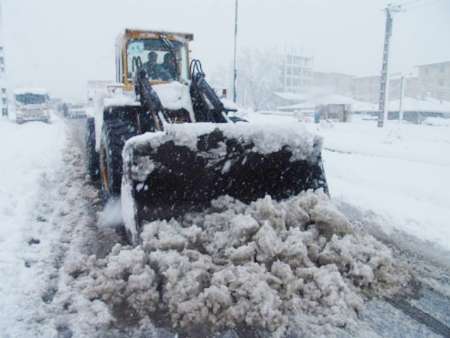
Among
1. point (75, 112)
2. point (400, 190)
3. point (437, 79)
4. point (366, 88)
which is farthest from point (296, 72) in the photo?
point (400, 190)

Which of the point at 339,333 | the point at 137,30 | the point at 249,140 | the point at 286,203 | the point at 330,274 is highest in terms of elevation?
the point at 137,30

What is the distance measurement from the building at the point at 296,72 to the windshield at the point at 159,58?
2511 inches

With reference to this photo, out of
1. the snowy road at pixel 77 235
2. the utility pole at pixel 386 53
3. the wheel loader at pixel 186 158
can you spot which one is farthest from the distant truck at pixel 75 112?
the wheel loader at pixel 186 158

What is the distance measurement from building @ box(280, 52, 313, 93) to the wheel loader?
65.0 metres

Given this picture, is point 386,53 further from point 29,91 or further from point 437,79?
point 437,79

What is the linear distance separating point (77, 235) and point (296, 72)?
74923mm

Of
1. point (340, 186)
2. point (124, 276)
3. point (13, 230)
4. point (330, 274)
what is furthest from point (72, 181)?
point (330, 274)

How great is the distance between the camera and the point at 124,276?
10.2 ft

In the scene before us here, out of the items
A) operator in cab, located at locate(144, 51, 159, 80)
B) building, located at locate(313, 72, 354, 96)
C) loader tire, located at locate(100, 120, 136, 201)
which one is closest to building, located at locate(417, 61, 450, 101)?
building, located at locate(313, 72, 354, 96)

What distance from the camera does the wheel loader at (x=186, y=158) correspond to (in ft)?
11.9

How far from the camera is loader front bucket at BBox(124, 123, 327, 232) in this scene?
142 inches

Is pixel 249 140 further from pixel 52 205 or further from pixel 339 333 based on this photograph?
pixel 52 205

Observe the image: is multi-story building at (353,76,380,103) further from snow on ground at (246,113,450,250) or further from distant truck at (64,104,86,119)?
snow on ground at (246,113,450,250)

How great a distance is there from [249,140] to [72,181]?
3969 millimetres
